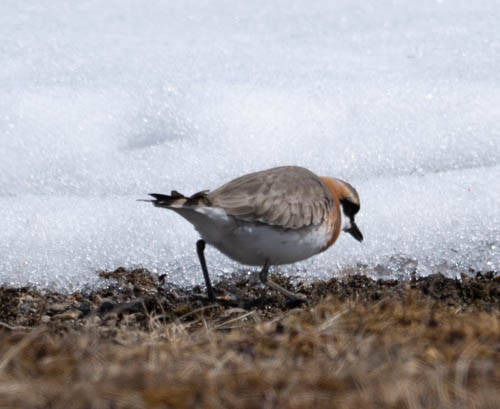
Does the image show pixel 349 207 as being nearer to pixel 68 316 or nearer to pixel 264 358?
pixel 68 316

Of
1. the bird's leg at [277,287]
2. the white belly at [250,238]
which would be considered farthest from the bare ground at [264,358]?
the white belly at [250,238]

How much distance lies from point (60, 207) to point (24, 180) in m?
0.65

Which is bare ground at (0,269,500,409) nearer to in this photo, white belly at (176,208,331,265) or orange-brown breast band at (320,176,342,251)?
white belly at (176,208,331,265)

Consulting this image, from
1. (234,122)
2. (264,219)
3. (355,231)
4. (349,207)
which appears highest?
(234,122)

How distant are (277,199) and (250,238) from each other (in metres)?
0.31

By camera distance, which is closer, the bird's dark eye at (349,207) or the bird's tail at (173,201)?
the bird's tail at (173,201)

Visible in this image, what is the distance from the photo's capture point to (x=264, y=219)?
229 inches

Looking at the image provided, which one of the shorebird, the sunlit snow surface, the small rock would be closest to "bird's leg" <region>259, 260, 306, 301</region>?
the shorebird

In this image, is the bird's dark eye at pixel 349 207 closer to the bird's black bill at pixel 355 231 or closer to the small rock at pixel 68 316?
the bird's black bill at pixel 355 231

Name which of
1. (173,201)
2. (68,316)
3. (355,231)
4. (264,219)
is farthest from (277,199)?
(68,316)

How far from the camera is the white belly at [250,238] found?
5715 millimetres

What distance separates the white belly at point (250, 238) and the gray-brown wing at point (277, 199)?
0.05 m

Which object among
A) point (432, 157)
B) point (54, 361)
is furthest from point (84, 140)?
point (54, 361)

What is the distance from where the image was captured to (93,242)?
662 centimetres
